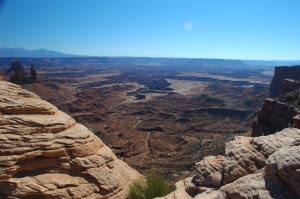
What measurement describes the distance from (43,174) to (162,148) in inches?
1905

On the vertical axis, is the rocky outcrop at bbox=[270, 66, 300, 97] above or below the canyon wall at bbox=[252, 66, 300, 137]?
below

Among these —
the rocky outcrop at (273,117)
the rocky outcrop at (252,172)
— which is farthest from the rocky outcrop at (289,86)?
the rocky outcrop at (252,172)

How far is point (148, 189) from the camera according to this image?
17125mm

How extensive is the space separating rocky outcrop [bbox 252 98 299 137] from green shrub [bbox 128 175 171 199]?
41.4ft

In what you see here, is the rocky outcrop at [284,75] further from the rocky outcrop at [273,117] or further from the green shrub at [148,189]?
the green shrub at [148,189]

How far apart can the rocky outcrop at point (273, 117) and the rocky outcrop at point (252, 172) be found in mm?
13499

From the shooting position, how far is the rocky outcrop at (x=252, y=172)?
9938 mm

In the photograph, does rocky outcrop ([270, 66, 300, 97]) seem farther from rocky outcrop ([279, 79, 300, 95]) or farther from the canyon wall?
the canyon wall

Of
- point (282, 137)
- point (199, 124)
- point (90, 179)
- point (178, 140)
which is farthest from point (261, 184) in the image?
point (199, 124)

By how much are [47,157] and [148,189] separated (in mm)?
4577

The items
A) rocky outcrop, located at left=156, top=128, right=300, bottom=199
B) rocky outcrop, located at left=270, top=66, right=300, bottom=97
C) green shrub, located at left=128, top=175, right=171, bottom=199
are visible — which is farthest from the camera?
rocky outcrop, located at left=270, top=66, right=300, bottom=97

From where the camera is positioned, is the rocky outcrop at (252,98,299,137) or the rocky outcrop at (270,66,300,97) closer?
the rocky outcrop at (252,98,299,137)

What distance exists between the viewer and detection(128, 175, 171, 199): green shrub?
16783mm

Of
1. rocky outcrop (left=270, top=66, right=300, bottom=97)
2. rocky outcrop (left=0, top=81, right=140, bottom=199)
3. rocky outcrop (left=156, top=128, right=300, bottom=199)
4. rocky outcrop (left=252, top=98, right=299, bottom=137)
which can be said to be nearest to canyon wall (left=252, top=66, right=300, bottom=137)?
rocky outcrop (left=252, top=98, right=299, bottom=137)
